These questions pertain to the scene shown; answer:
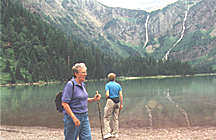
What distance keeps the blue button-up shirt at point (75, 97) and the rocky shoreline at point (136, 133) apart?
5.87m

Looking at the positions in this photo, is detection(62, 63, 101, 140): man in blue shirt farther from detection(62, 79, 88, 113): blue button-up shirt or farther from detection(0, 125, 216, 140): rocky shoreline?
detection(0, 125, 216, 140): rocky shoreline

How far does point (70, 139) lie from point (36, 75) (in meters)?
125

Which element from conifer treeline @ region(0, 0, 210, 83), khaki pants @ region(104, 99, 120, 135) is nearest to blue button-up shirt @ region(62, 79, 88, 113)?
khaki pants @ region(104, 99, 120, 135)

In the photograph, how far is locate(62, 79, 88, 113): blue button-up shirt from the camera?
8234mm

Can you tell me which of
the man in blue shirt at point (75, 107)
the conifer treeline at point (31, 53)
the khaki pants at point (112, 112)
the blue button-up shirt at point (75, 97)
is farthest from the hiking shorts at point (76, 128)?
the conifer treeline at point (31, 53)

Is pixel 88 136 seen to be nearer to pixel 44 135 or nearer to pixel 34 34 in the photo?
pixel 44 135

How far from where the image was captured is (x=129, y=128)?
1644 centimetres

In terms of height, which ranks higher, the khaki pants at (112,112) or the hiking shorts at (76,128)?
the hiking shorts at (76,128)

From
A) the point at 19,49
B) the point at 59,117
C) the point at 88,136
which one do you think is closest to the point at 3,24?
the point at 19,49

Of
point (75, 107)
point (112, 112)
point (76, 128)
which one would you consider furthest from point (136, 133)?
point (75, 107)

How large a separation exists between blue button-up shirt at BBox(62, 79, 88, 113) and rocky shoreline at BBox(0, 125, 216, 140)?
5.87m

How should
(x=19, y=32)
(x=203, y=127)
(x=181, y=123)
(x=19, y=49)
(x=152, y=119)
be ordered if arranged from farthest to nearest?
(x=19, y=32), (x=19, y=49), (x=152, y=119), (x=181, y=123), (x=203, y=127)

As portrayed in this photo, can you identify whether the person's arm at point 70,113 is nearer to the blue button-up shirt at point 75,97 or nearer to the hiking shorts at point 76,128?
the blue button-up shirt at point 75,97

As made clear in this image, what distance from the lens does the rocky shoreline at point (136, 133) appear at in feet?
44.7
